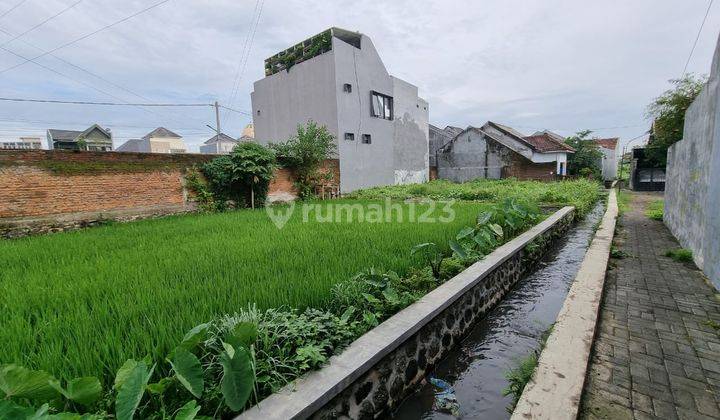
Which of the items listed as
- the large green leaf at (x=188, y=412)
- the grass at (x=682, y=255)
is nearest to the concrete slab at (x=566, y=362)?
the large green leaf at (x=188, y=412)

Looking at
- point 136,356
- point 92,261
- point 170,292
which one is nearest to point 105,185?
point 92,261

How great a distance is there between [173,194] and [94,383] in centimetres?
881

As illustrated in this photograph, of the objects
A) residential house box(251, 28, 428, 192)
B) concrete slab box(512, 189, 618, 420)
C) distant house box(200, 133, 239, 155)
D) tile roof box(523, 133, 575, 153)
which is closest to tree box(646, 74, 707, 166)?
tile roof box(523, 133, 575, 153)

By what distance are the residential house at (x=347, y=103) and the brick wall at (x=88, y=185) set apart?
263 inches

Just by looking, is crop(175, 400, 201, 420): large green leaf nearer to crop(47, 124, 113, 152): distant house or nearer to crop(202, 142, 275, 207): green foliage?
crop(202, 142, 275, 207): green foliage

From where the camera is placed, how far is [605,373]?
2.20 m

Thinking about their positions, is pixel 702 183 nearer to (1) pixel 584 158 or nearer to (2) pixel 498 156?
(2) pixel 498 156

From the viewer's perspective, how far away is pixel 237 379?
4.80 ft

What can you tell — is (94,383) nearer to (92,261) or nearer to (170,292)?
(170,292)

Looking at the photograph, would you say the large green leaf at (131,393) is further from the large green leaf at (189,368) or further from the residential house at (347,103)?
the residential house at (347,103)

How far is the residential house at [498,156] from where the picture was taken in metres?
21.0

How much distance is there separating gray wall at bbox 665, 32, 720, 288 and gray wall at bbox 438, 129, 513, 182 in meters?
15.1

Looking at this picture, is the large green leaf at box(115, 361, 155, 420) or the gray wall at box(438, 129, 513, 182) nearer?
the large green leaf at box(115, 361, 155, 420)

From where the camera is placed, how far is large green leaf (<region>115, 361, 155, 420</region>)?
122cm
